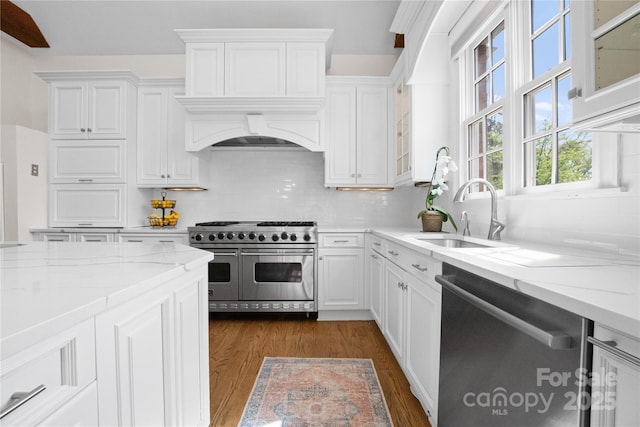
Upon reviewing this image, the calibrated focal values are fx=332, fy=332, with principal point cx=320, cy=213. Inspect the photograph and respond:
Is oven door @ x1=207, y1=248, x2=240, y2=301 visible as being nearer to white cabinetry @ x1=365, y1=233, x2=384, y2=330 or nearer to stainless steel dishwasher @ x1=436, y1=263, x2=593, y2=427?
white cabinetry @ x1=365, y1=233, x2=384, y2=330

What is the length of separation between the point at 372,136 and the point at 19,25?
4.08m

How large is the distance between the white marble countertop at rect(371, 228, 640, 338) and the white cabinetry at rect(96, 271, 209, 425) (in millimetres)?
1068

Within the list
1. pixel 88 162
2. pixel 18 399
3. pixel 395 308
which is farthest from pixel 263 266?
pixel 18 399

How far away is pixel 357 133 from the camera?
3613 millimetres

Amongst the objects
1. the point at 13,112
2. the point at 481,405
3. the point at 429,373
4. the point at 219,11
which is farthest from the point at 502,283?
the point at 13,112

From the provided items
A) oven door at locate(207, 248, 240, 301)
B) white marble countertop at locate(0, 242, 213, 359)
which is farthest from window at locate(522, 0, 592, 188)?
oven door at locate(207, 248, 240, 301)

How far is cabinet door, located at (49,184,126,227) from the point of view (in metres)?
3.56

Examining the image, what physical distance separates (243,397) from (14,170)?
10.7 feet

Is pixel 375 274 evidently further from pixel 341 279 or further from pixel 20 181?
pixel 20 181

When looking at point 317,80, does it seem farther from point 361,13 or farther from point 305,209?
point 305,209

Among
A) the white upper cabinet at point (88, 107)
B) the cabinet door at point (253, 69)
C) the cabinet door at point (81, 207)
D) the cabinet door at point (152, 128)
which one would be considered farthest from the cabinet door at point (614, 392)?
the white upper cabinet at point (88, 107)

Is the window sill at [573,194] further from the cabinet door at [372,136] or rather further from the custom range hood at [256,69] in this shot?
the custom range hood at [256,69]

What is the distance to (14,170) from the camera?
3.30 m

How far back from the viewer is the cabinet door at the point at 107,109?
3537mm
